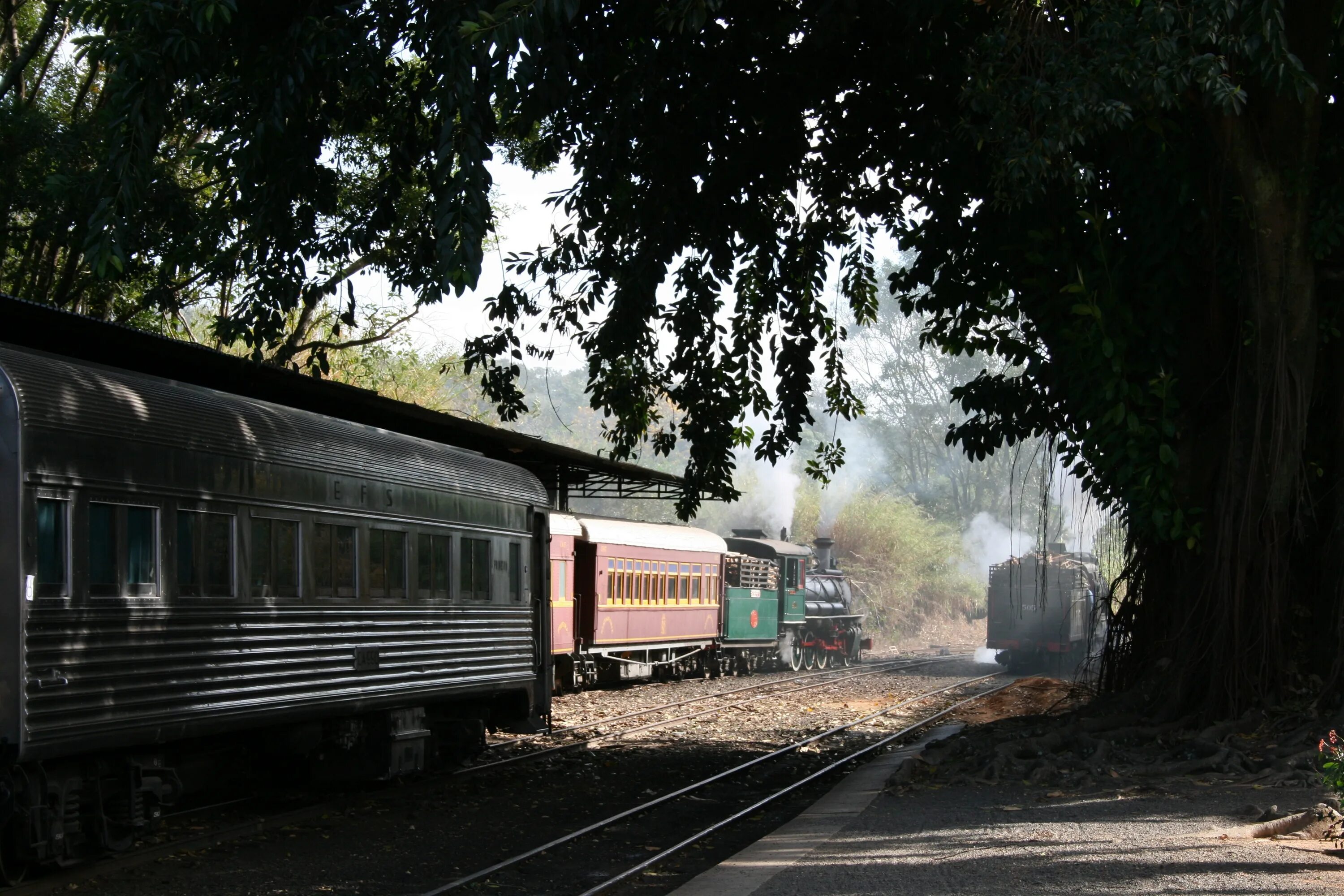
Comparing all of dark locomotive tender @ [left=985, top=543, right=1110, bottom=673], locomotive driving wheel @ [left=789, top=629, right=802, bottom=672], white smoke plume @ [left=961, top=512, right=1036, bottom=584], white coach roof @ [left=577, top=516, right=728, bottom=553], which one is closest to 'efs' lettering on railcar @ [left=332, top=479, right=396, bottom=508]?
white coach roof @ [left=577, top=516, right=728, bottom=553]

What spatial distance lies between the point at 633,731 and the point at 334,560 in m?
7.54

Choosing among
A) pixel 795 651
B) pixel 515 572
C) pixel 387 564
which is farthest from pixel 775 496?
pixel 387 564

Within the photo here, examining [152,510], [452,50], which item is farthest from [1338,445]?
[152,510]

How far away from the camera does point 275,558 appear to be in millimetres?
9844

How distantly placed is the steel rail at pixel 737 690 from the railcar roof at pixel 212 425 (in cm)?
350

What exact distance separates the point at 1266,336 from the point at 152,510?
8.95m

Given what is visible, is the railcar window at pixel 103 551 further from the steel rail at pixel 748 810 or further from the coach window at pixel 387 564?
the steel rail at pixel 748 810

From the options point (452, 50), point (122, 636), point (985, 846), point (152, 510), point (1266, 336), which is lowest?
point (985, 846)

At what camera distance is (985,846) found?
842 centimetres

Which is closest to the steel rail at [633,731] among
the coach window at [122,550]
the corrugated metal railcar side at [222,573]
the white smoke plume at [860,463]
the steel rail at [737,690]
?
the steel rail at [737,690]

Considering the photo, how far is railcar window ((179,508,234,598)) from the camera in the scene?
8.78 m

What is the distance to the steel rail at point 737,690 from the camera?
16422mm

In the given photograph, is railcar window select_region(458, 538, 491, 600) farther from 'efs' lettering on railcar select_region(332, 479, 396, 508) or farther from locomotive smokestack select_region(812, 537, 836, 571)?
locomotive smokestack select_region(812, 537, 836, 571)

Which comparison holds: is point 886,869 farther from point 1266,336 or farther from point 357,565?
point 1266,336
